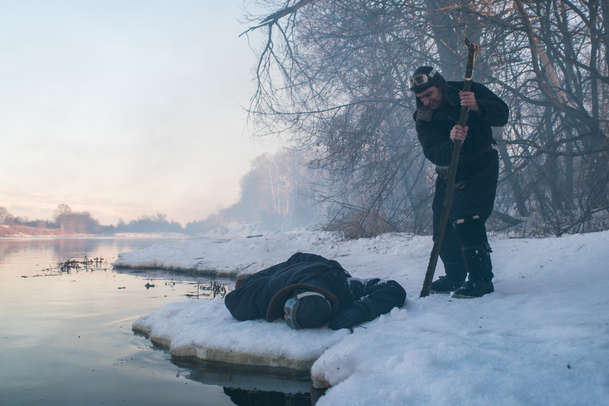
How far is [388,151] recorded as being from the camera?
37.8 feet

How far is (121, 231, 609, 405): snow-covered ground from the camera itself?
2057mm

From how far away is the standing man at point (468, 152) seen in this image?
381 centimetres

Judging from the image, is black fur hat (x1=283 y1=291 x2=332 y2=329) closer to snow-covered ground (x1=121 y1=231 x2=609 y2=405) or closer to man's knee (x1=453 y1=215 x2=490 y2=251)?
snow-covered ground (x1=121 y1=231 x2=609 y2=405)

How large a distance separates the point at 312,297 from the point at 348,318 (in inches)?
11.9

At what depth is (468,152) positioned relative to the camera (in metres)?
3.89

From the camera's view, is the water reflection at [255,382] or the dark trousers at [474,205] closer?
the water reflection at [255,382]

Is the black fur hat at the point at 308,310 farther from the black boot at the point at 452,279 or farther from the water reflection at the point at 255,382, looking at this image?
the black boot at the point at 452,279

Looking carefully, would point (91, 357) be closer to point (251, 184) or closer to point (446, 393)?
point (446, 393)

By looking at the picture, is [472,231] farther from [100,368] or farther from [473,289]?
[100,368]

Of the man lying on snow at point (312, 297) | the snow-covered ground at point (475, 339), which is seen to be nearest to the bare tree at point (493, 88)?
the snow-covered ground at point (475, 339)

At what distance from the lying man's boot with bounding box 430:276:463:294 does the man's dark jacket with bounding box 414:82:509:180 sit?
110 centimetres

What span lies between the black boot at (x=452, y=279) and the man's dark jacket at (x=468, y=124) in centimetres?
94

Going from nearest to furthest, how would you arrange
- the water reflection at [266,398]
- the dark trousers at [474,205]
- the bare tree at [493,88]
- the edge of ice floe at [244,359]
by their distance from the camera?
the water reflection at [266,398] → the edge of ice floe at [244,359] → the dark trousers at [474,205] → the bare tree at [493,88]

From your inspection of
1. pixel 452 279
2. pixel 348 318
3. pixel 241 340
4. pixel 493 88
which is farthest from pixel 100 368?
pixel 493 88
